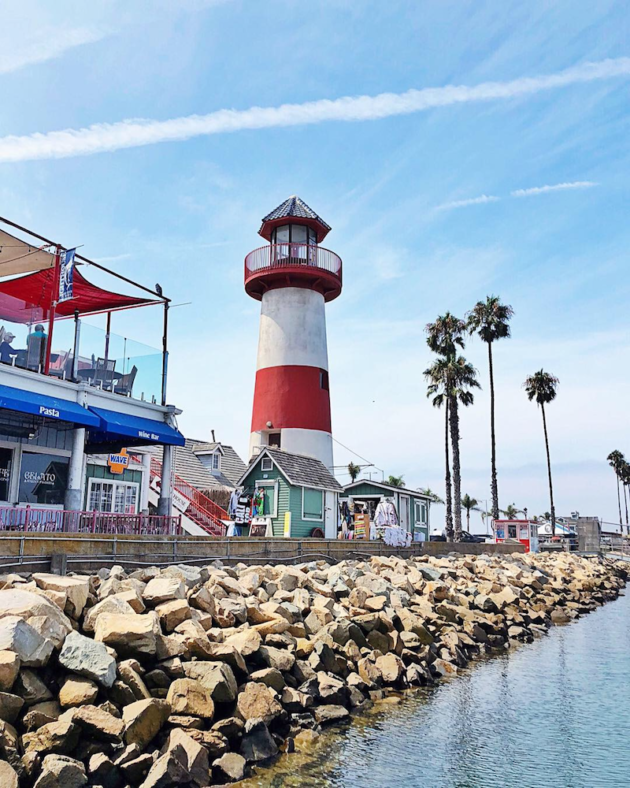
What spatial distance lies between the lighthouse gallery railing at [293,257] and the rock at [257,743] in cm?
2464

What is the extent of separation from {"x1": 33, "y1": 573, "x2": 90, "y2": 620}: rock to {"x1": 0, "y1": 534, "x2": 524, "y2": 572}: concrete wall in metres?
1.28

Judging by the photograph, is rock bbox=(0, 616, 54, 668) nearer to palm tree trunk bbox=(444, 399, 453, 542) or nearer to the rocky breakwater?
the rocky breakwater

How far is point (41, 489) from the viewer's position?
1833cm

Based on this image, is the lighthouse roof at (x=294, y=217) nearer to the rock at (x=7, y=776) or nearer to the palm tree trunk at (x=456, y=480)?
the palm tree trunk at (x=456, y=480)

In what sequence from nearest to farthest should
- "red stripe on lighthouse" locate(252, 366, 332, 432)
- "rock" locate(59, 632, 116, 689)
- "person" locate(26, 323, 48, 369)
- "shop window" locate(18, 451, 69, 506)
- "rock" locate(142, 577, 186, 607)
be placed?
1. "rock" locate(59, 632, 116, 689)
2. "rock" locate(142, 577, 186, 607)
3. "person" locate(26, 323, 48, 369)
4. "shop window" locate(18, 451, 69, 506)
5. "red stripe on lighthouse" locate(252, 366, 332, 432)

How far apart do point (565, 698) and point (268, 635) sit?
217 inches

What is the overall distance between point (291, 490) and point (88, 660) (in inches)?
721

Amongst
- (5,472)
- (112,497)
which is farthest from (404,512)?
(5,472)

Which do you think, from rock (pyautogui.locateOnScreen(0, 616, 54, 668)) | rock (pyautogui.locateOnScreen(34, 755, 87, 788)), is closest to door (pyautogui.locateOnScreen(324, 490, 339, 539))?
rock (pyautogui.locateOnScreen(0, 616, 54, 668))

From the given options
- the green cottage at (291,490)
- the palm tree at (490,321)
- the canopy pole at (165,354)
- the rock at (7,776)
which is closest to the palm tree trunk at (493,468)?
the palm tree at (490,321)

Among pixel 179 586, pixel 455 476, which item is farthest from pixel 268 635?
pixel 455 476

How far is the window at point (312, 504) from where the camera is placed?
1072 inches

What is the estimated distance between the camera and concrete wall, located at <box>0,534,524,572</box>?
12156 millimetres

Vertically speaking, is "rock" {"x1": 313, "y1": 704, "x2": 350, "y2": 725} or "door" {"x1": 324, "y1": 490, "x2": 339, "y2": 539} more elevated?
"door" {"x1": 324, "y1": 490, "x2": 339, "y2": 539}
